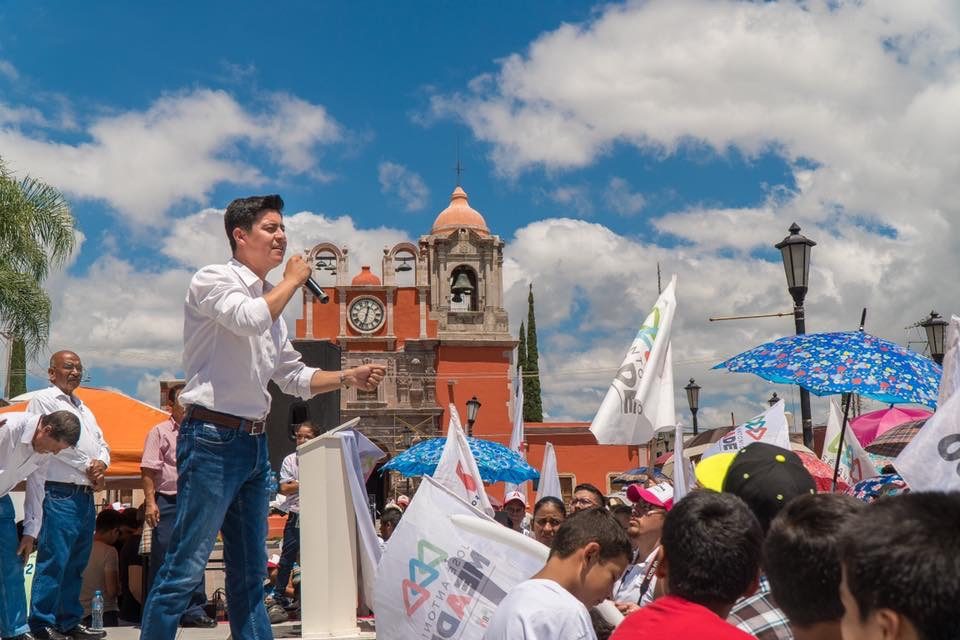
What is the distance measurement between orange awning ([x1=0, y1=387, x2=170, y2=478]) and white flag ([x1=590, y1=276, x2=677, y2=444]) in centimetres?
493

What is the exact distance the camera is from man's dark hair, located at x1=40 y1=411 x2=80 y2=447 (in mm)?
5281

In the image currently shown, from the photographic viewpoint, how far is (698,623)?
7.71ft

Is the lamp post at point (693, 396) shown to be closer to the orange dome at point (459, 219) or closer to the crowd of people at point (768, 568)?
the crowd of people at point (768, 568)

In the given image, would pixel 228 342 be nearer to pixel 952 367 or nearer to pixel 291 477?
pixel 952 367

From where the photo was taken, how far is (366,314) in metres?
43.8

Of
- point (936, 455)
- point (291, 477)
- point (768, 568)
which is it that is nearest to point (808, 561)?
point (768, 568)

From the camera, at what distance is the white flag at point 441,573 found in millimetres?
3871

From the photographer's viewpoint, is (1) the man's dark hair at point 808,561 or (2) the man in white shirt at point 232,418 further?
(2) the man in white shirt at point 232,418

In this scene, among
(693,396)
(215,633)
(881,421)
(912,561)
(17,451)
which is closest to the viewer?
(912,561)

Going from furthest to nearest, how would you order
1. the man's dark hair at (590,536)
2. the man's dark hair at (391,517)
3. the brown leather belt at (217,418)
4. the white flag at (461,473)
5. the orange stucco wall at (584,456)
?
the orange stucco wall at (584,456), the man's dark hair at (391,517), the white flag at (461,473), the brown leather belt at (217,418), the man's dark hair at (590,536)

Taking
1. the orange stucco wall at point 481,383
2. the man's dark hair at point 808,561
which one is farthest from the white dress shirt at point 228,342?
the orange stucco wall at point 481,383

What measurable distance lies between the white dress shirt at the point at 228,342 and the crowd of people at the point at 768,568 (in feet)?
4.34

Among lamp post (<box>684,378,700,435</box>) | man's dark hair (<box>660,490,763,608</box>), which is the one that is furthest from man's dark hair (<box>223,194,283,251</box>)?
lamp post (<box>684,378,700,435</box>)

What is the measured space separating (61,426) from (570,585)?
3223mm
